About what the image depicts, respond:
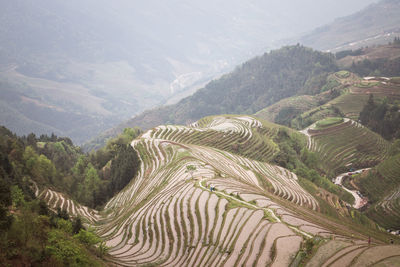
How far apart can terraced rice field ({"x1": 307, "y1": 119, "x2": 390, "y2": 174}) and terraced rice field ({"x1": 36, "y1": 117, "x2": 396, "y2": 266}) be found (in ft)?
97.9

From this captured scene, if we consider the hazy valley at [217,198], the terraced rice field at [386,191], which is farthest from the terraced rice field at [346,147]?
the terraced rice field at [386,191]

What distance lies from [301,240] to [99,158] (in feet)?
193

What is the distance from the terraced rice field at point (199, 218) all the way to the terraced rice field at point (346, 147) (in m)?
29.8

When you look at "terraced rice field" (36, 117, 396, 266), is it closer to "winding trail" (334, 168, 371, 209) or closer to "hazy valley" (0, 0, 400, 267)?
"hazy valley" (0, 0, 400, 267)

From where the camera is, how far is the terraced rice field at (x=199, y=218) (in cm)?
2072

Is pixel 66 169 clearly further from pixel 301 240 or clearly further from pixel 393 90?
pixel 393 90

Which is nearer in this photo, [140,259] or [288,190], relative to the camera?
[140,259]

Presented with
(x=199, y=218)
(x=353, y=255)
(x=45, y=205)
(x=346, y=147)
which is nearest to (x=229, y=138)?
(x=346, y=147)

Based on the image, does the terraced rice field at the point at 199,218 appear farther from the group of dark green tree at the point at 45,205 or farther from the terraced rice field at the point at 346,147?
the terraced rice field at the point at 346,147

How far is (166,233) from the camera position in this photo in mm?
25719

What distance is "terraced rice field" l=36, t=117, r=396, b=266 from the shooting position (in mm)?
20719

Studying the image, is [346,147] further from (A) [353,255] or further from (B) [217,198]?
(A) [353,255]

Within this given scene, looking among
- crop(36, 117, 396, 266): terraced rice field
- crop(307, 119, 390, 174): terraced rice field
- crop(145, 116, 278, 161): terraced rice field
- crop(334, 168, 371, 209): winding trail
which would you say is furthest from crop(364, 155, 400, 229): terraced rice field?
crop(145, 116, 278, 161): terraced rice field

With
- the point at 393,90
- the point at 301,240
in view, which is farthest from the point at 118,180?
the point at 393,90
